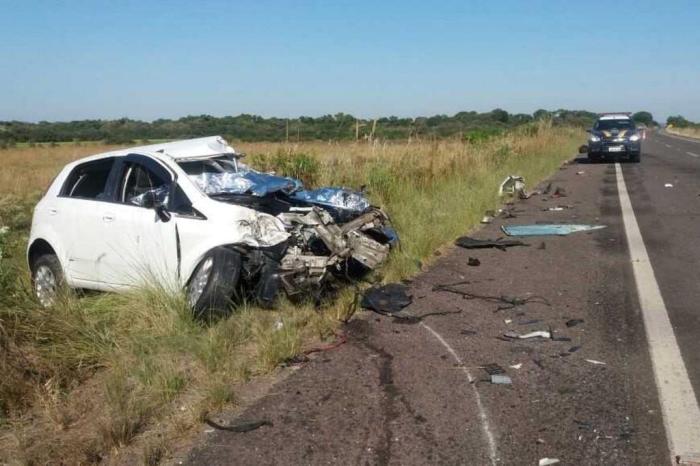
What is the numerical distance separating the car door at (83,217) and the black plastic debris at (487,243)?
4.99 metres

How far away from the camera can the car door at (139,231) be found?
20.4 feet

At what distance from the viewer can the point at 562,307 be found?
6.21 m

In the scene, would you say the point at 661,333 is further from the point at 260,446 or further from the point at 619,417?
the point at 260,446

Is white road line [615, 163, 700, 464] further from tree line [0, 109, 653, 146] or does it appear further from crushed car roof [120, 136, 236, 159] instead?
tree line [0, 109, 653, 146]

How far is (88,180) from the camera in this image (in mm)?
7352

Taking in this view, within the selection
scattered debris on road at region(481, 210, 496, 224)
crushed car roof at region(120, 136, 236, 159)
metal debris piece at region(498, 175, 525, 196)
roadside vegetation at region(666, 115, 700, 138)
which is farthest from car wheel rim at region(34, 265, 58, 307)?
roadside vegetation at region(666, 115, 700, 138)

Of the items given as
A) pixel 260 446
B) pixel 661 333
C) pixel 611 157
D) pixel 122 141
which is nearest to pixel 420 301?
pixel 661 333

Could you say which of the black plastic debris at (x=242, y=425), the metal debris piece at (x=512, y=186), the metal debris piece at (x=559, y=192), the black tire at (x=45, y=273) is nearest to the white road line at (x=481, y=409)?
the black plastic debris at (x=242, y=425)

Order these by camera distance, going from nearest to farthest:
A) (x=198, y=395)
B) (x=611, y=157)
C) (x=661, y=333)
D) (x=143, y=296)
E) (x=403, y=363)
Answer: (x=198, y=395) → (x=403, y=363) → (x=661, y=333) → (x=143, y=296) → (x=611, y=157)

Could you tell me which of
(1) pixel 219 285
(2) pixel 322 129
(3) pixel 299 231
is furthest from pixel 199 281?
(2) pixel 322 129

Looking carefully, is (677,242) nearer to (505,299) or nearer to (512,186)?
(505,299)

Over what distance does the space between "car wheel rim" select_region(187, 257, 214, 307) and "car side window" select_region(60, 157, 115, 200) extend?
1.80m

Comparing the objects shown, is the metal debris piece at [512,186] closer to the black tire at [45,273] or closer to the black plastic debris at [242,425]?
the black tire at [45,273]

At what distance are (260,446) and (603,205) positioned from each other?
11.6 meters
